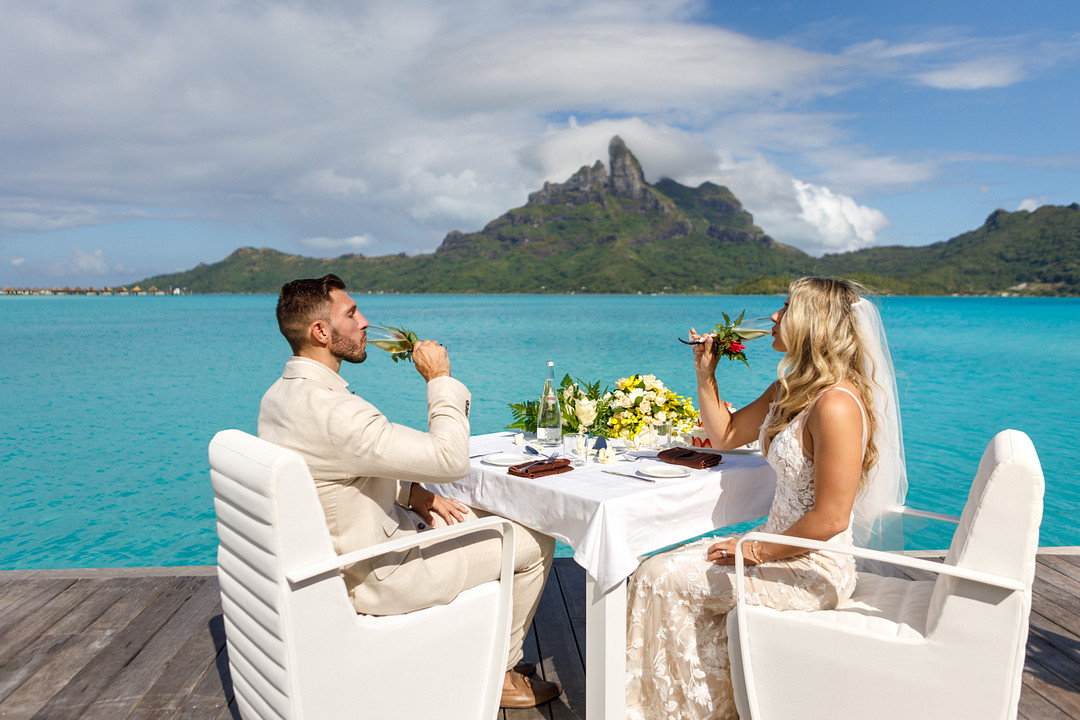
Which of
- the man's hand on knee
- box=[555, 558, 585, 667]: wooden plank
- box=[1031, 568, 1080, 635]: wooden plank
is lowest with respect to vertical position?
box=[555, 558, 585, 667]: wooden plank

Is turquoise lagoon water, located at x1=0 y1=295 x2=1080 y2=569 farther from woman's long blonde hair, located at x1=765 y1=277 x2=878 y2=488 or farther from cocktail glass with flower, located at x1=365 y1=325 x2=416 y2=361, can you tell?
cocktail glass with flower, located at x1=365 y1=325 x2=416 y2=361

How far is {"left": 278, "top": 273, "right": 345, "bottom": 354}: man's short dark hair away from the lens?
225 cm

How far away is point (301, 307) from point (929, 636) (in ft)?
7.23

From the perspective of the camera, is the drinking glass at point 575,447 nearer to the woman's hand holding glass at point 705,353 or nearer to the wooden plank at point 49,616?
the woman's hand holding glass at point 705,353

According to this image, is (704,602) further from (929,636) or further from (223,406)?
(223,406)

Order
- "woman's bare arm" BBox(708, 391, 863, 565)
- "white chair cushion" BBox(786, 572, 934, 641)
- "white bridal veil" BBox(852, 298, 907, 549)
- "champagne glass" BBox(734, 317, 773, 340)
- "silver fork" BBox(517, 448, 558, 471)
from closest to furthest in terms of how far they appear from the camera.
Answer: "white chair cushion" BBox(786, 572, 934, 641), "woman's bare arm" BBox(708, 391, 863, 565), "white bridal veil" BBox(852, 298, 907, 549), "silver fork" BBox(517, 448, 558, 471), "champagne glass" BBox(734, 317, 773, 340)

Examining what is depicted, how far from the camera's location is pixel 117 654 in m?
3.07

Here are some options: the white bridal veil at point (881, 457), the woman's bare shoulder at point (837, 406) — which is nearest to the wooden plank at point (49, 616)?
the woman's bare shoulder at point (837, 406)

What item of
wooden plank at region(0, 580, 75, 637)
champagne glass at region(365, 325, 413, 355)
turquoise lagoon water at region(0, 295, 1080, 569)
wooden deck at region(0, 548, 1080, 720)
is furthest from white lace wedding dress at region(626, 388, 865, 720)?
wooden plank at region(0, 580, 75, 637)

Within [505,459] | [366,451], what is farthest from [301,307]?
[505,459]

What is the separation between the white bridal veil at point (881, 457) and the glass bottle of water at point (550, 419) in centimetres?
129

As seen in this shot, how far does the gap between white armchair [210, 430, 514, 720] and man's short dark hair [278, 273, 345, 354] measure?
1.43 ft

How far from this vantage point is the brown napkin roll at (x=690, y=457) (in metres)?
2.64

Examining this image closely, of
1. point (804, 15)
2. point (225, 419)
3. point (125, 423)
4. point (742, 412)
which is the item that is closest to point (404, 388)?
point (225, 419)
